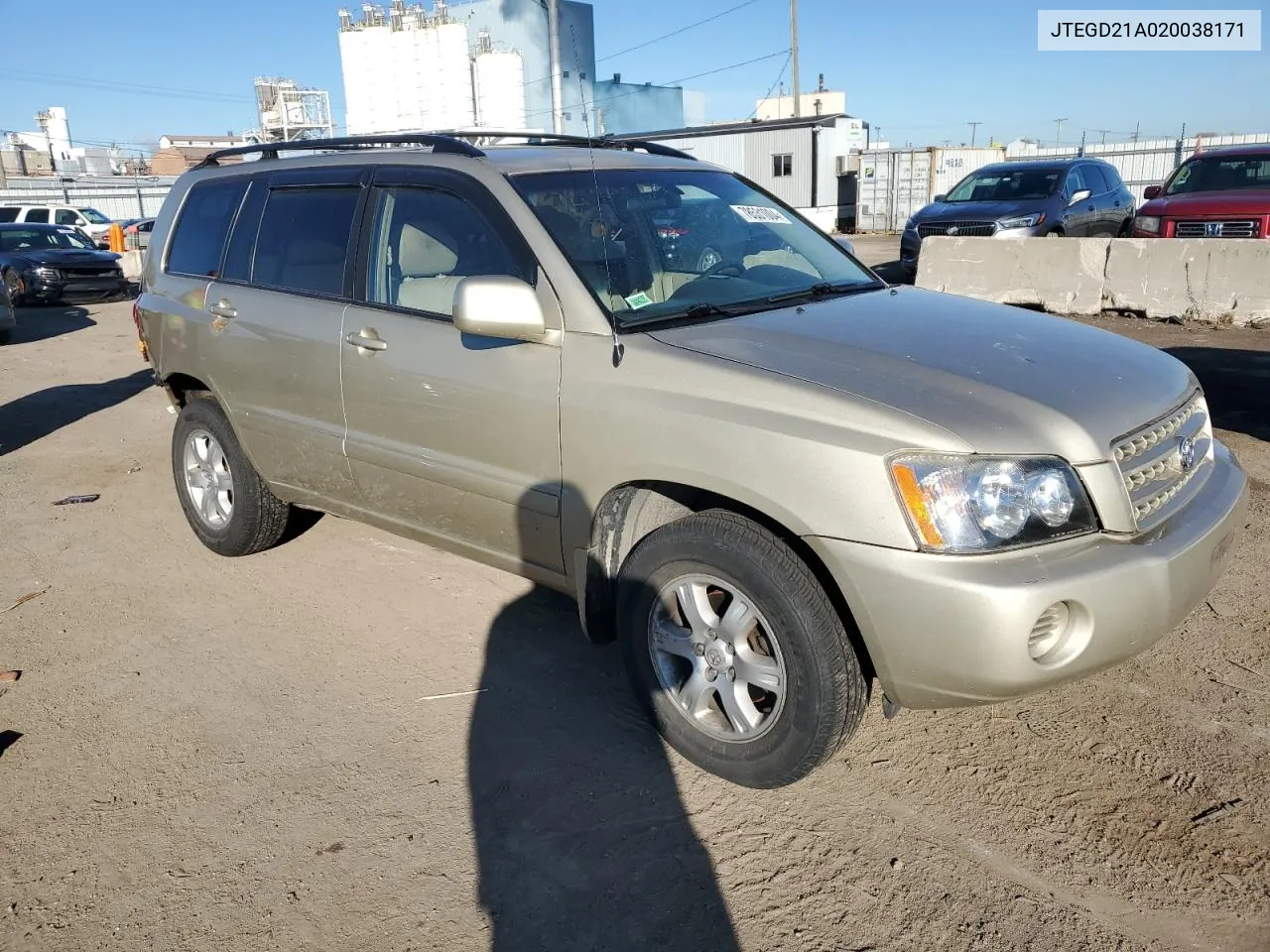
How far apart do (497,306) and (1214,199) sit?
1145 cm

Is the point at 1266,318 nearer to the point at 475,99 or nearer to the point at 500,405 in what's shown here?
the point at 500,405

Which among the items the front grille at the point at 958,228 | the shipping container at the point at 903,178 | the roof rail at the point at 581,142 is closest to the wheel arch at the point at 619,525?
the roof rail at the point at 581,142

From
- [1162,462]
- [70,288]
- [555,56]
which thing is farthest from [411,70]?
[1162,462]

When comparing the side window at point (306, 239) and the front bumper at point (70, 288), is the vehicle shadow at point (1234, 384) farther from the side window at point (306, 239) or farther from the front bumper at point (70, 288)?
the front bumper at point (70, 288)

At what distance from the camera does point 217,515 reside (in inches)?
203

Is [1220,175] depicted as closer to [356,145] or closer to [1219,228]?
[1219,228]

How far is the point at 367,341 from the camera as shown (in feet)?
12.8

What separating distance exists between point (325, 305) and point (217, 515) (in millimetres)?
1626

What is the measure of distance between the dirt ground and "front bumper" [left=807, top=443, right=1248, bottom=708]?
50 centimetres

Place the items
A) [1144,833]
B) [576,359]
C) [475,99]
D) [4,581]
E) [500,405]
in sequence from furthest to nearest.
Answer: [475,99] → [4,581] → [500,405] → [576,359] → [1144,833]

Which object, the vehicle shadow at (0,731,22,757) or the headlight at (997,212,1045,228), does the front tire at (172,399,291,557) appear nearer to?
the vehicle shadow at (0,731,22,757)

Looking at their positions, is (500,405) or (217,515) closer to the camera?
(500,405)

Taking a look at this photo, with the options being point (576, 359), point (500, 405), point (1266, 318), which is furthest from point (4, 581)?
point (1266, 318)

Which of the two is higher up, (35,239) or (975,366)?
(35,239)
